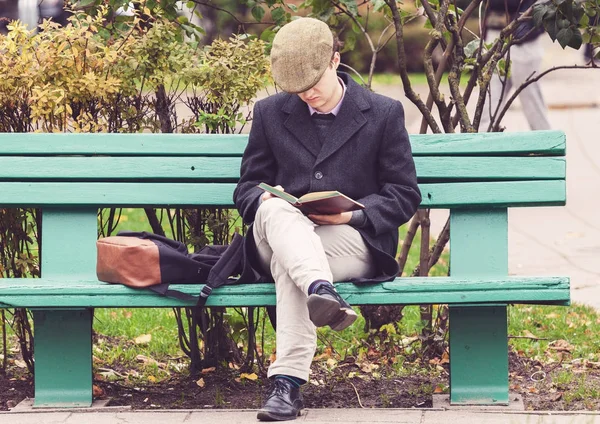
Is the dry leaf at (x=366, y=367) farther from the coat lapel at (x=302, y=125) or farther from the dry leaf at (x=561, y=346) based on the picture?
the coat lapel at (x=302, y=125)

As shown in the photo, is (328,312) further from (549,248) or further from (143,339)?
(549,248)

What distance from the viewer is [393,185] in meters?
4.09

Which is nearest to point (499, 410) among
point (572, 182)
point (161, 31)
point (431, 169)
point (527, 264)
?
point (431, 169)

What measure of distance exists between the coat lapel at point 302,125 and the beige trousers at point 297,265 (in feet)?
1.00

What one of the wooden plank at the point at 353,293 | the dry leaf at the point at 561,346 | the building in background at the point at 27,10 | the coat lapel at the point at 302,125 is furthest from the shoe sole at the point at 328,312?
the building in background at the point at 27,10

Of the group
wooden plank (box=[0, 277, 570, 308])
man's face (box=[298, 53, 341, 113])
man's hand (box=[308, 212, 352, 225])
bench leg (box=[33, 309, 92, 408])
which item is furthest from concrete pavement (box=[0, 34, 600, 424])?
man's face (box=[298, 53, 341, 113])

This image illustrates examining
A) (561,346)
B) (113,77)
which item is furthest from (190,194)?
(561,346)

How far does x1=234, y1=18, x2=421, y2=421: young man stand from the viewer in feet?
12.7

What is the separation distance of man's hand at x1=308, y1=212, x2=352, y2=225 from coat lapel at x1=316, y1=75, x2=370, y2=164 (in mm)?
226

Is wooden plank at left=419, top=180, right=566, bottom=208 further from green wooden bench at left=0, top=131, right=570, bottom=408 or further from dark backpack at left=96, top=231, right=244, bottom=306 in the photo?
dark backpack at left=96, top=231, right=244, bottom=306

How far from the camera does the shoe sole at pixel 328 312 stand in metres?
3.62

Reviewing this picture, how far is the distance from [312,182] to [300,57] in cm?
45

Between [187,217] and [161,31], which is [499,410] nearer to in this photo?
[187,217]

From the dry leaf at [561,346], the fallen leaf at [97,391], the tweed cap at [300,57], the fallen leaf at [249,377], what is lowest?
the fallen leaf at [97,391]
